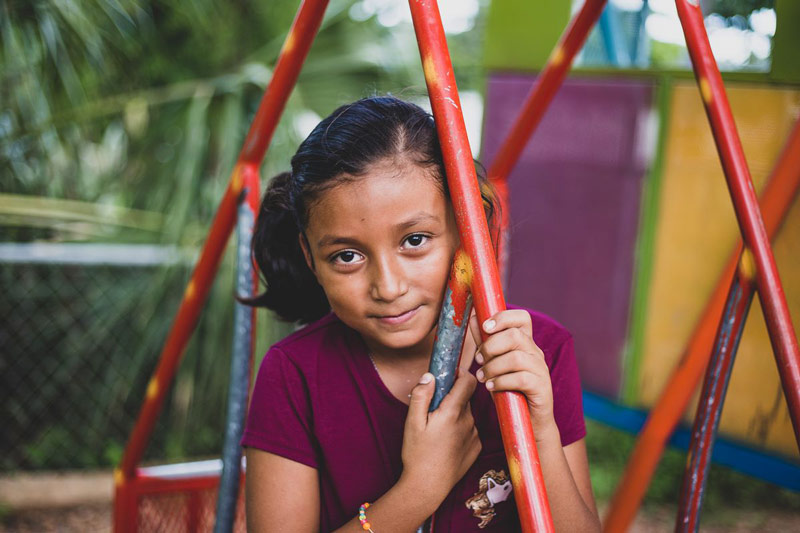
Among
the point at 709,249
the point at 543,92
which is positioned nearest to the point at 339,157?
the point at 543,92

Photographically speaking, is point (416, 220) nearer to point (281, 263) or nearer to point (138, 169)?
point (281, 263)

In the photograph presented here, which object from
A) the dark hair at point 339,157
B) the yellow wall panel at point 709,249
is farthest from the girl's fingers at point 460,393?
the yellow wall panel at point 709,249

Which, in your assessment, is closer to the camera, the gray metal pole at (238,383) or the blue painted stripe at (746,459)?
the gray metal pole at (238,383)

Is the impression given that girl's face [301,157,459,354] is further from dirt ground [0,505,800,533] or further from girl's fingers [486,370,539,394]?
dirt ground [0,505,800,533]

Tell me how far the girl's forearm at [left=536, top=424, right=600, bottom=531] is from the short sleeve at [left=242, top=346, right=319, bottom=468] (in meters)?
0.30

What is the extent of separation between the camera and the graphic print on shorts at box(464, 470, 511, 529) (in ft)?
3.13

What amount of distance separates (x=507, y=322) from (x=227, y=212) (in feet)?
2.30

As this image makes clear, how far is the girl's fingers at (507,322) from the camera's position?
2.18 ft

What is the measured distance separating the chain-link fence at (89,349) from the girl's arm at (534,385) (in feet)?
5.90

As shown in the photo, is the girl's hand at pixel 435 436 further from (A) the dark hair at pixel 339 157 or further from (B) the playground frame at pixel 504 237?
(A) the dark hair at pixel 339 157

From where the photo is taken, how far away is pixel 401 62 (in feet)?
9.08

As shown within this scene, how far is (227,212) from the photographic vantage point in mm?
1252

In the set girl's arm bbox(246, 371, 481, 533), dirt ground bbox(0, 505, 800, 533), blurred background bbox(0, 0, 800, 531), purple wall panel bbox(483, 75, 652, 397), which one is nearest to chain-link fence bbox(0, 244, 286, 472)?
blurred background bbox(0, 0, 800, 531)

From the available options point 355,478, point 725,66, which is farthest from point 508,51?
point 355,478
